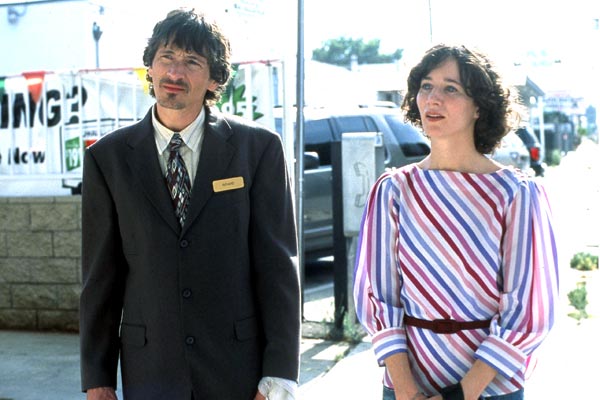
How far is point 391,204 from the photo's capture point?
2.90 meters

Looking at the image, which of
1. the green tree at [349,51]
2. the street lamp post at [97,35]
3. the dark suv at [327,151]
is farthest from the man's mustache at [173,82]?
the green tree at [349,51]

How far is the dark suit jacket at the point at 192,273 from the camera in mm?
2971

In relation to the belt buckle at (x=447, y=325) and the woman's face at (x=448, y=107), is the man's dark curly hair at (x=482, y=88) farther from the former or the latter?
the belt buckle at (x=447, y=325)

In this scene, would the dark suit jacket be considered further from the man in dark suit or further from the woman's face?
the woman's face

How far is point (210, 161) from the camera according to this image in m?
3.04

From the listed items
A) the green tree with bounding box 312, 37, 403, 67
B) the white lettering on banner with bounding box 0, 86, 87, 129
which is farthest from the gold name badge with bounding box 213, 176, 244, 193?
the green tree with bounding box 312, 37, 403, 67

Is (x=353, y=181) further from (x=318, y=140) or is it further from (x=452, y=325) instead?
(x=452, y=325)

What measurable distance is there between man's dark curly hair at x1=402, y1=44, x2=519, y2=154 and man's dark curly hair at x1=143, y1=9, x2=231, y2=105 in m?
0.62

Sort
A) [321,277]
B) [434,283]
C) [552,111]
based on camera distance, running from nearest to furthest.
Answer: [434,283] → [321,277] → [552,111]

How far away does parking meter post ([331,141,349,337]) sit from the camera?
8.04 meters

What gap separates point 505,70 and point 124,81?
5.35 m

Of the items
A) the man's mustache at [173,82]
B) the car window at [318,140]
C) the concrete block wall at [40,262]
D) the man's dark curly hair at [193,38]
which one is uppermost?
the man's dark curly hair at [193,38]

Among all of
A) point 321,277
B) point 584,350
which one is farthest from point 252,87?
point 321,277

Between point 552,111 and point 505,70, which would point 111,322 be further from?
point 552,111
